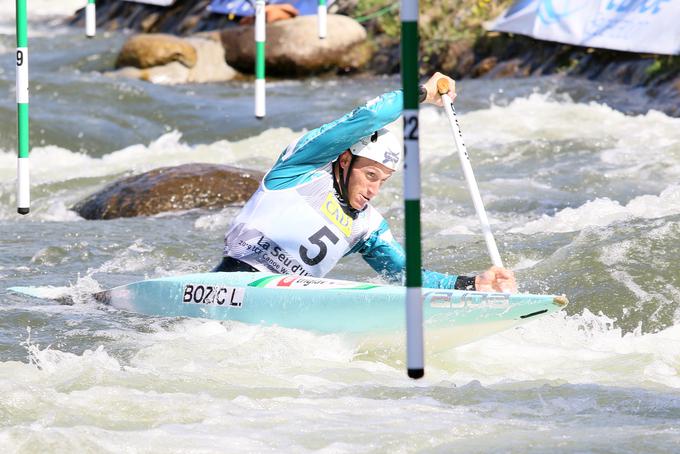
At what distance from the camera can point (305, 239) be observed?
5637 mm

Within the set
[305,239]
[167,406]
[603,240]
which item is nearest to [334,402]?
[167,406]

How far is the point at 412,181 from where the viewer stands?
340 cm

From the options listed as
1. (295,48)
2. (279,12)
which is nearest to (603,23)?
(295,48)

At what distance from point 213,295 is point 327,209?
0.63 meters

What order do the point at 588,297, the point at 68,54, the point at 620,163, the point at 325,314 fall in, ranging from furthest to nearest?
the point at 68,54 < the point at 620,163 < the point at 588,297 < the point at 325,314

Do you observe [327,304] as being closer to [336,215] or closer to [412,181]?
[336,215]

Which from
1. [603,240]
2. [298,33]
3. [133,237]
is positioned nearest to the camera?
[603,240]

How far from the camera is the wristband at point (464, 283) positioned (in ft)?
17.7

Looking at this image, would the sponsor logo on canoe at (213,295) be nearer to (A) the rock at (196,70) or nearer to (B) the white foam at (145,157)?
(B) the white foam at (145,157)

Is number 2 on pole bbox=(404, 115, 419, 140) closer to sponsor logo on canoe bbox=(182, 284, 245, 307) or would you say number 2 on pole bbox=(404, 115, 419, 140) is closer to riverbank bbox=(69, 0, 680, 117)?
sponsor logo on canoe bbox=(182, 284, 245, 307)

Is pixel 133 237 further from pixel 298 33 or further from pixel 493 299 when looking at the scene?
pixel 298 33

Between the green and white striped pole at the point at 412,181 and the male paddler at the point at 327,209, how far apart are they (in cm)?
174

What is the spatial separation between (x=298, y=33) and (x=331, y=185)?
11.0 metres

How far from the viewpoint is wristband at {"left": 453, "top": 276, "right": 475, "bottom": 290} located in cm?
540
